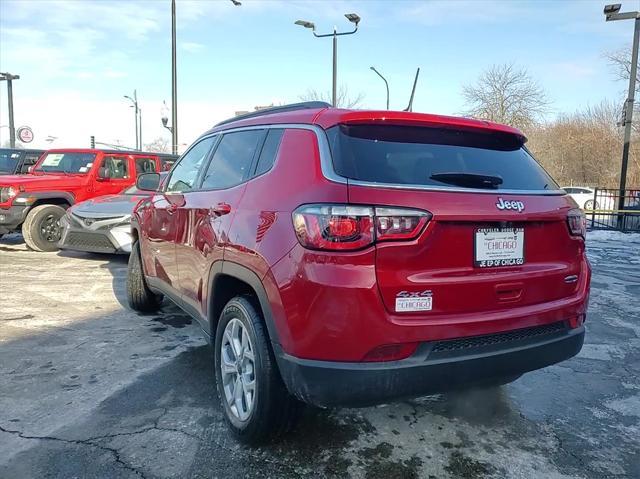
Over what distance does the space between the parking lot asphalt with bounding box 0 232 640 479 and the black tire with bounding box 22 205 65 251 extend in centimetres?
475

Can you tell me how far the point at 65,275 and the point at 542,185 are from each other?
6.55 m

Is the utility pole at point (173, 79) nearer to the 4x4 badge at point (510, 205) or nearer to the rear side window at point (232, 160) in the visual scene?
the rear side window at point (232, 160)

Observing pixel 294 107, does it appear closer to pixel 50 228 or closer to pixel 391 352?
pixel 391 352

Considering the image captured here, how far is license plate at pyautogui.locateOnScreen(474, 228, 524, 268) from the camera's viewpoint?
2309 millimetres

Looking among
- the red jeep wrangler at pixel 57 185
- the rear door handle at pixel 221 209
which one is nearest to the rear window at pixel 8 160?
the red jeep wrangler at pixel 57 185

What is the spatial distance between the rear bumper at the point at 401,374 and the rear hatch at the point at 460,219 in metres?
0.20

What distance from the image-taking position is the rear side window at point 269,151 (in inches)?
106

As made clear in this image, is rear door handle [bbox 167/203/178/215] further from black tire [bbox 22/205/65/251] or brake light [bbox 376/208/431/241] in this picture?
black tire [bbox 22/205/65/251]

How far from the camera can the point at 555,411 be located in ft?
10.5

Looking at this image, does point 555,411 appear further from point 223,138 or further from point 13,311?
point 13,311

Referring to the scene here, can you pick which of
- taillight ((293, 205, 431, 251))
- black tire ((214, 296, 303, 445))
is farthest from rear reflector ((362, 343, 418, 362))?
black tire ((214, 296, 303, 445))

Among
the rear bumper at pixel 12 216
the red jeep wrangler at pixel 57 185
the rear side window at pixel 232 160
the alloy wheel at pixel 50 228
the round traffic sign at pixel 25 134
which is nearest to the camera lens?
the rear side window at pixel 232 160

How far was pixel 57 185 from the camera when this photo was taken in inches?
363

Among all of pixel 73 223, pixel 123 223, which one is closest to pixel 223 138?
pixel 123 223
